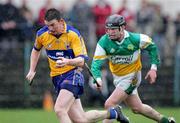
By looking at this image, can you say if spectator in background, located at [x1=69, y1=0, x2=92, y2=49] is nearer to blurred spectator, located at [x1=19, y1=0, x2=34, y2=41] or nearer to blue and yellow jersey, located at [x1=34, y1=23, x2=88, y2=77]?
blurred spectator, located at [x1=19, y1=0, x2=34, y2=41]

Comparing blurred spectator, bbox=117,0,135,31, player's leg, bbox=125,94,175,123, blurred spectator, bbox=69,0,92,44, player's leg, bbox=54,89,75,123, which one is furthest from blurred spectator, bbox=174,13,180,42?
player's leg, bbox=54,89,75,123

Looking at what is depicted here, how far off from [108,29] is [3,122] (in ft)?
14.7

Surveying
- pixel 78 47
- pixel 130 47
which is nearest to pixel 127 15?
pixel 130 47

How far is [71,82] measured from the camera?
1412cm

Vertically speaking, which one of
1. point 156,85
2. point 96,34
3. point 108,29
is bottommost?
point 156,85

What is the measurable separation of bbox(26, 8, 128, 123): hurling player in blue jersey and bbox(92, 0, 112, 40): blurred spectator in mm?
10010

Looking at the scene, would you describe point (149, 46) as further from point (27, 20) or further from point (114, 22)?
point (27, 20)

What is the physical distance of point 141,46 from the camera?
1546 cm

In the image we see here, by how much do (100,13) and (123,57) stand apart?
9236 mm

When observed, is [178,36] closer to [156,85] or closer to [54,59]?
[156,85]

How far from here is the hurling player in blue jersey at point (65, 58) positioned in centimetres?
1389

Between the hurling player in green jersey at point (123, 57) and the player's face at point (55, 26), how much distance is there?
135cm

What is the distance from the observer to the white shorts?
15523 mm

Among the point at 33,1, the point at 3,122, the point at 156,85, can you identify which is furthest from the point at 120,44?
the point at 33,1
